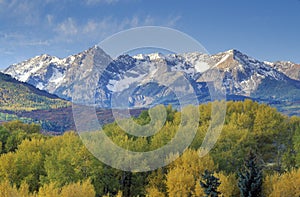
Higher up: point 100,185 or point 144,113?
point 144,113

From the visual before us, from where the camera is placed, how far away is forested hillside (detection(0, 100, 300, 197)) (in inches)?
1713

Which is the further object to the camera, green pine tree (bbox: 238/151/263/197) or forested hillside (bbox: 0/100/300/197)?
forested hillside (bbox: 0/100/300/197)

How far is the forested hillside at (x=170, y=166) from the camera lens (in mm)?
43500

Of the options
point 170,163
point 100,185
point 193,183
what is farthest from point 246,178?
point 100,185

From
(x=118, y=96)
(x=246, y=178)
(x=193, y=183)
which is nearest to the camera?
(x=118, y=96)

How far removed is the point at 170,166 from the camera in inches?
1929

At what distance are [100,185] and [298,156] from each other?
1288 inches

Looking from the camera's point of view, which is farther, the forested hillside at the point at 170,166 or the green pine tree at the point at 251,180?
the forested hillside at the point at 170,166

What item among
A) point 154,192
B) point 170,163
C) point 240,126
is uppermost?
point 240,126

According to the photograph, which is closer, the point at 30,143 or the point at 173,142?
the point at 173,142

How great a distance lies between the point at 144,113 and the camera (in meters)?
71.3

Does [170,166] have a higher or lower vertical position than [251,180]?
higher

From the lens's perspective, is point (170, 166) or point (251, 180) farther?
point (170, 166)

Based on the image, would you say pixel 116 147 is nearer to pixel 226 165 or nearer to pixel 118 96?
pixel 118 96
